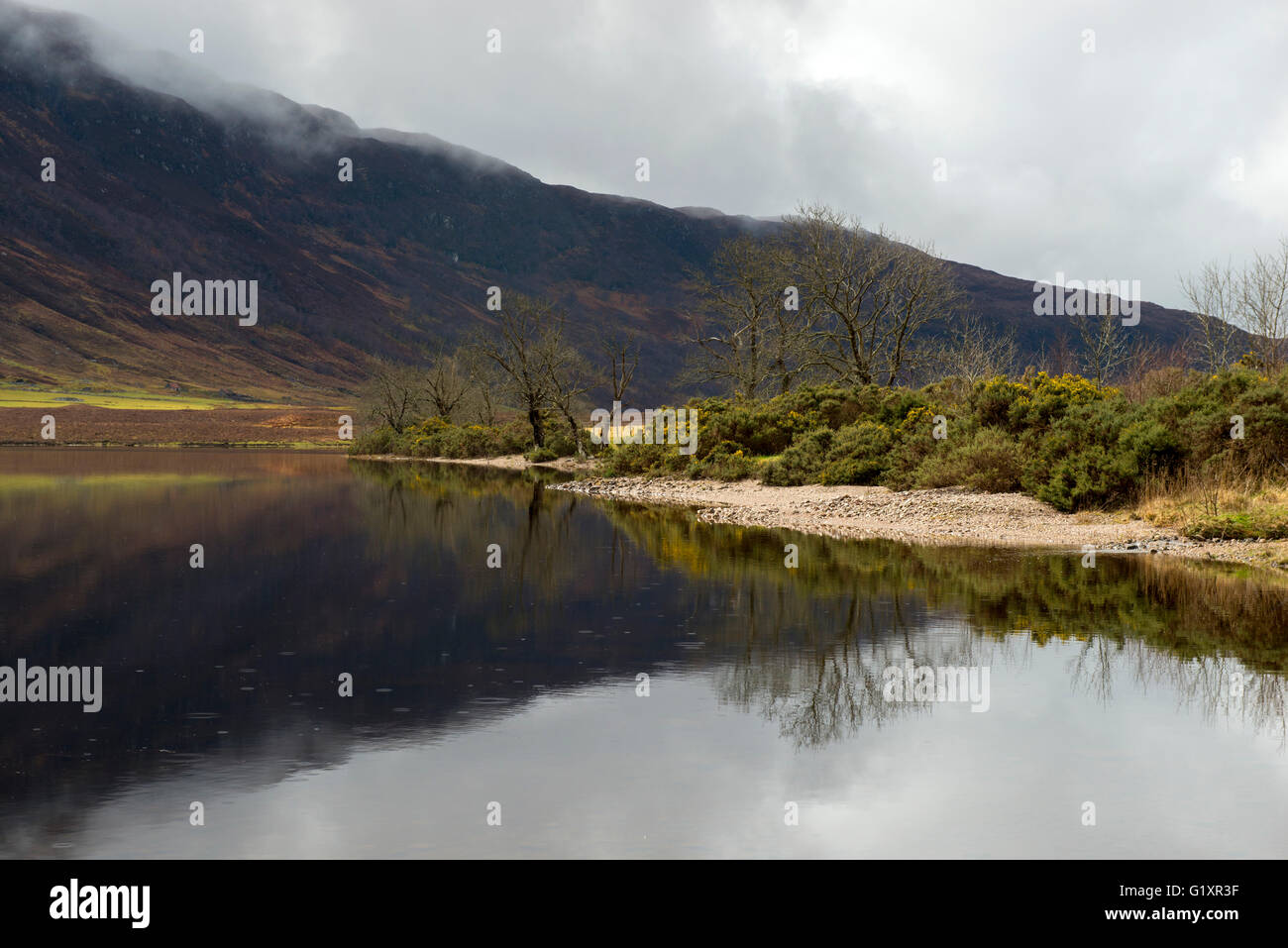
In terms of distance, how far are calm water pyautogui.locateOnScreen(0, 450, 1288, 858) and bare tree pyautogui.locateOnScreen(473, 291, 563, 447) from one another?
51.2 m

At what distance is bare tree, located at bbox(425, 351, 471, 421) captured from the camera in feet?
302

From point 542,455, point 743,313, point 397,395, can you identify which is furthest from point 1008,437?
point 397,395

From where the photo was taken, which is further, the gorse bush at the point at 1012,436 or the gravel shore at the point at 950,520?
the gorse bush at the point at 1012,436

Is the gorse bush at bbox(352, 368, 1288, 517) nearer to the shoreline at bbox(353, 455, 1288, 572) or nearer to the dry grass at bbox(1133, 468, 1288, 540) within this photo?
the dry grass at bbox(1133, 468, 1288, 540)

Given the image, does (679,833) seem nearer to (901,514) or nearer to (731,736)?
(731,736)

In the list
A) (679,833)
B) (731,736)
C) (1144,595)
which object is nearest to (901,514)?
(1144,595)

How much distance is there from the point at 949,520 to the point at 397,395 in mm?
74371

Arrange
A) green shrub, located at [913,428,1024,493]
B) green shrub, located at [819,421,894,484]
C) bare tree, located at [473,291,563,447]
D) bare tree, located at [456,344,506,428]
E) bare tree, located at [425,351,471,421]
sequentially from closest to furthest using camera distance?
green shrub, located at [913,428,1024,493] → green shrub, located at [819,421,894,484] → bare tree, located at [473,291,563,447] → bare tree, located at [456,344,506,428] → bare tree, located at [425,351,471,421]

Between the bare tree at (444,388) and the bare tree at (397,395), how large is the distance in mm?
1473

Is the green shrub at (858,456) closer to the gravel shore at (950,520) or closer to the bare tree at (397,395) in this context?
the gravel shore at (950,520)

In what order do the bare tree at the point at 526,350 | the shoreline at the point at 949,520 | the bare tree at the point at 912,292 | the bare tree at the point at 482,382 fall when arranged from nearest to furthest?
the shoreline at the point at 949,520 → the bare tree at the point at 912,292 → the bare tree at the point at 526,350 → the bare tree at the point at 482,382

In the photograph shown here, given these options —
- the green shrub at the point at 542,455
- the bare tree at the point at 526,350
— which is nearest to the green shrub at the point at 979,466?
the bare tree at the point at 526,350

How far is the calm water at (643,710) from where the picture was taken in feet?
23.5

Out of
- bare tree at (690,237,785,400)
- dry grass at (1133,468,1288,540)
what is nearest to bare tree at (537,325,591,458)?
bare tree at (690,237,785,400)
